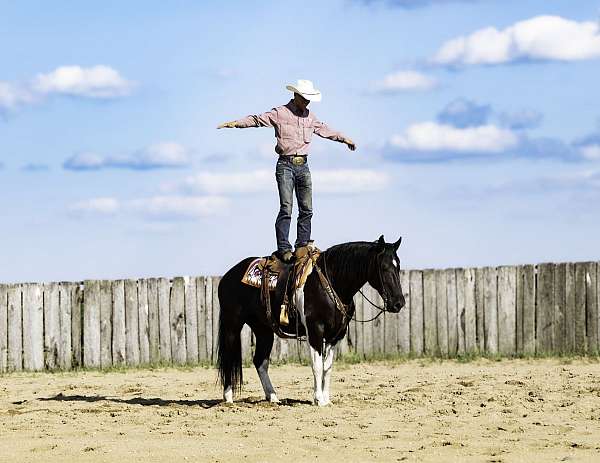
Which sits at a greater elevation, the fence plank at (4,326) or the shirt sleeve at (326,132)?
the shirt sleeve at (326,132)

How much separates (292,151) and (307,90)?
0.72m

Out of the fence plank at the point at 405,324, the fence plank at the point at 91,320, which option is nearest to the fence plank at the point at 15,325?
the fence plank at the point at 91,320

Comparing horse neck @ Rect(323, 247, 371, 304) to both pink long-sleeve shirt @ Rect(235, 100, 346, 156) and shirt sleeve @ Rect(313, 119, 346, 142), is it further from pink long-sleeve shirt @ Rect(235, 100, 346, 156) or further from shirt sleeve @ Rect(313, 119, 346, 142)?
shirt sleeve @ Rect(313, 119, 346, 142)

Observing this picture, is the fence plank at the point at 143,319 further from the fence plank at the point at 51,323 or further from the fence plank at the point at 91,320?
the fence plank at the point at 51,323

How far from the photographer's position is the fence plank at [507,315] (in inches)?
784

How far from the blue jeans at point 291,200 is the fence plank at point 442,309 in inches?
274

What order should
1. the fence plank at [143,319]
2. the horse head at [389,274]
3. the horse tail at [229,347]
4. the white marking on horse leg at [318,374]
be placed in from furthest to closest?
the fence plank at [143,319] < the horse tail at [229,347] < the white marking on horse leg at [318,374] < the horse head at [389,274]

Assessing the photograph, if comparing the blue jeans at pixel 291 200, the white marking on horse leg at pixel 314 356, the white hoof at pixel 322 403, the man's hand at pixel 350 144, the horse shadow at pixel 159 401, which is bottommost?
the horse shadow at pixel 159 401

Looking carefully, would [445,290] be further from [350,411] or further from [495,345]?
[350,411]

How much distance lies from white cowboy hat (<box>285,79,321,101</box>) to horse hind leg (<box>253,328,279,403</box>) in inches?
111

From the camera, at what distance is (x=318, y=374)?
1294 cm

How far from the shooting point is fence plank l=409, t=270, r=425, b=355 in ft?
65.0

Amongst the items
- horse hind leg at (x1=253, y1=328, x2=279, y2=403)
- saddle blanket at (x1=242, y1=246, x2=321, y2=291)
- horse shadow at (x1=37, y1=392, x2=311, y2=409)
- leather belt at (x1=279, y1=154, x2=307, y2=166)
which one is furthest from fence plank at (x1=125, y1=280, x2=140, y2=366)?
leather belt at (x1=279, y1=154, x2=307, y2=166)

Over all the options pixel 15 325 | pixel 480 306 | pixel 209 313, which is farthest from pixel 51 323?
pixel 480 306
